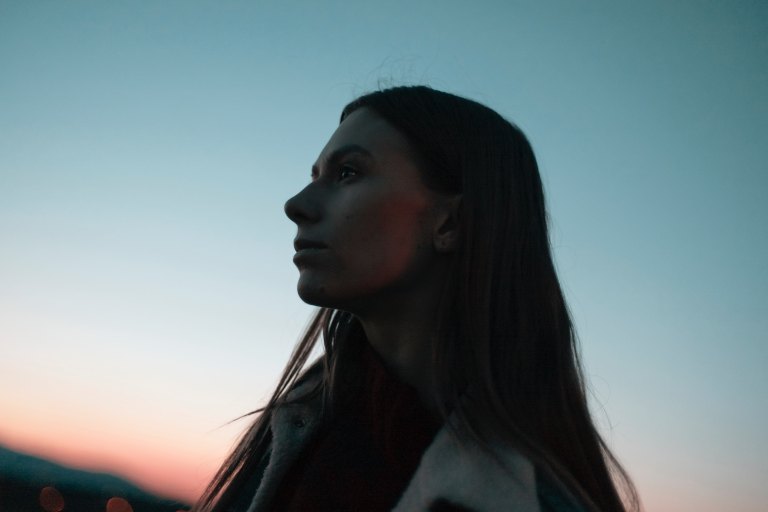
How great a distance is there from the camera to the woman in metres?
2.02

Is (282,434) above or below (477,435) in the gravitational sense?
below

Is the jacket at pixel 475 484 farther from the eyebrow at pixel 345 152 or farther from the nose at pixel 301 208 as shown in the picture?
the eyebrow at pixel 345 152

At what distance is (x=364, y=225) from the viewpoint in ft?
7.43

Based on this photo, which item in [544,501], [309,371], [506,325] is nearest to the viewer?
[544,501]

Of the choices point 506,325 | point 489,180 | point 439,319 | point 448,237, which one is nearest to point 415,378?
point 439,319

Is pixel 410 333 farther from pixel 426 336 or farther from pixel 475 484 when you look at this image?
pixel 475 484

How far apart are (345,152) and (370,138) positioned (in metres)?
0.13

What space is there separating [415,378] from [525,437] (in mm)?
570

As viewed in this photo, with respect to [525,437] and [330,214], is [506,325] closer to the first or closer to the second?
[525,437]

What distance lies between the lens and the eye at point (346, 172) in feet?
7.96

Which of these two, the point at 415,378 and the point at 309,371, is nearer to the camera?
the point at 415,378

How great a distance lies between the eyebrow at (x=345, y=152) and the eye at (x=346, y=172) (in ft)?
0.16

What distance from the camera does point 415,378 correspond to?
2354 millimetres

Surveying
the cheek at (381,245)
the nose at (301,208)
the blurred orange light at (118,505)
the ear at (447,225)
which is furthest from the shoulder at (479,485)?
the blurred orange light at (118,505)
